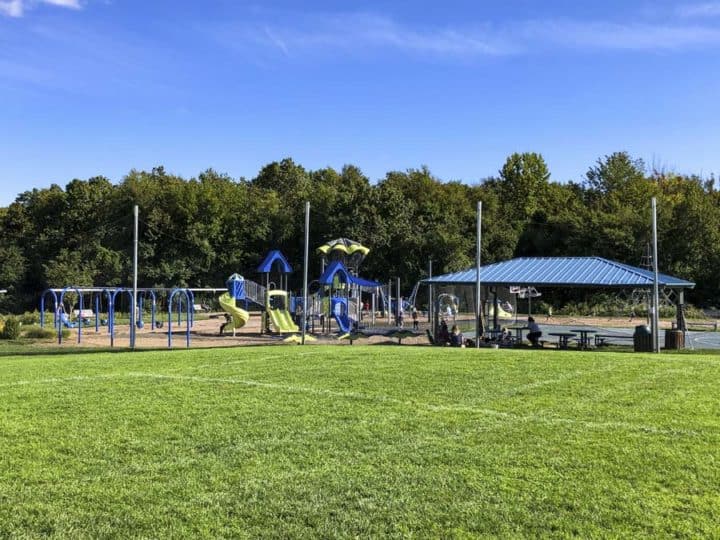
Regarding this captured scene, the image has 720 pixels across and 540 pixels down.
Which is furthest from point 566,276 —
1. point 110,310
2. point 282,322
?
point 110,310

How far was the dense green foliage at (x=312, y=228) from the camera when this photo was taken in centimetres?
4194

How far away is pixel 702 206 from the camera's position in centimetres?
4234

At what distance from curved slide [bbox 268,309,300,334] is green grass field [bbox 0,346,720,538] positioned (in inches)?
550

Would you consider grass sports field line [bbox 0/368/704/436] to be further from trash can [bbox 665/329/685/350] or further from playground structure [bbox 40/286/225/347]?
trash can [bbox 665/329/685/350]

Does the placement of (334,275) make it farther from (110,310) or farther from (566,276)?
(566,276)

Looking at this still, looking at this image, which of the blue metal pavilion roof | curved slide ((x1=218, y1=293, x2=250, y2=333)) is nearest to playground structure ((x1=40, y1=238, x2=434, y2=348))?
curved slide ((x1=218, y1=293, x2=250, y2=333))

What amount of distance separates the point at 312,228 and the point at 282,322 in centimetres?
2293

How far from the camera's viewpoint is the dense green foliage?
41938 millimetres

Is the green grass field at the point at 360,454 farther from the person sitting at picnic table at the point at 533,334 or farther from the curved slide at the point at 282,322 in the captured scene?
the curved slide at the point at 282,322

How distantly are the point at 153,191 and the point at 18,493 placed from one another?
145 ft

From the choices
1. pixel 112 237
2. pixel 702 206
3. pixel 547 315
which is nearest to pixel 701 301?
pixel 702 206

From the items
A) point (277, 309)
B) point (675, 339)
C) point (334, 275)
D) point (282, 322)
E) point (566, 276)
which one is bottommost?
point (675, 339)

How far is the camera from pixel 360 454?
5539 mm

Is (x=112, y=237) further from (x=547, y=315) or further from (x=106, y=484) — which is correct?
(x=106, y=484)
